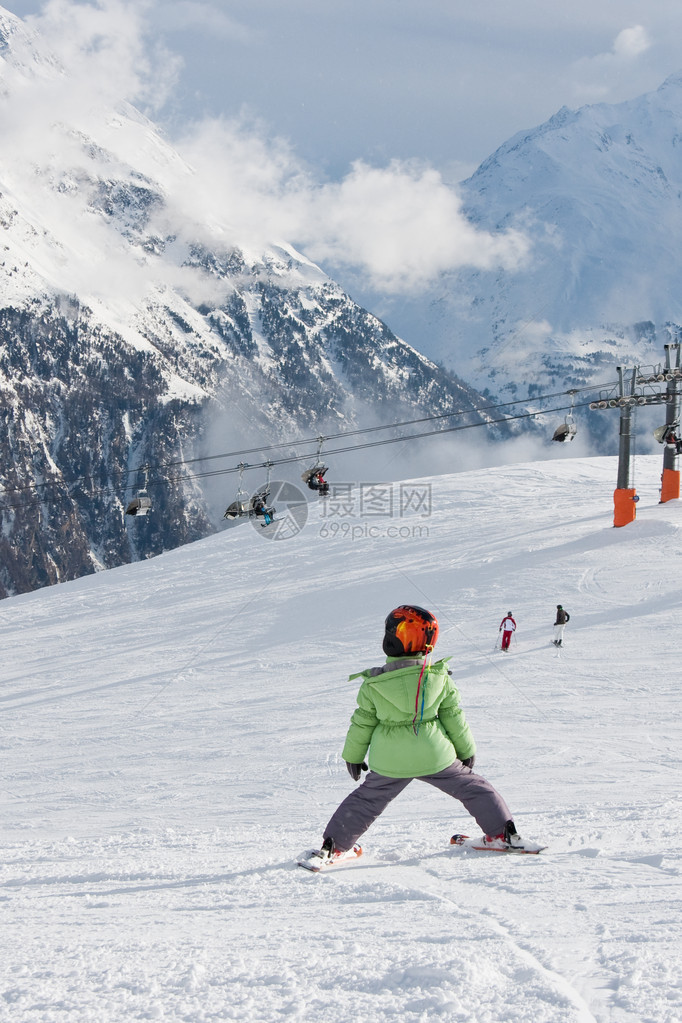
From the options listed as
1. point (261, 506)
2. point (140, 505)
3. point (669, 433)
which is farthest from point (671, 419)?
point (140, 505)

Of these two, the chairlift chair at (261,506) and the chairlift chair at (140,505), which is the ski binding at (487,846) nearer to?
the chairlift chair at (261,506)

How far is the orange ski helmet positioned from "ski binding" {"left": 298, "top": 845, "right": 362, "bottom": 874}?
1.29m

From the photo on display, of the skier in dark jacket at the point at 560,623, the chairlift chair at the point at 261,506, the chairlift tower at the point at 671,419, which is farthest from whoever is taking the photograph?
the chairlift tower at the point at 671,419

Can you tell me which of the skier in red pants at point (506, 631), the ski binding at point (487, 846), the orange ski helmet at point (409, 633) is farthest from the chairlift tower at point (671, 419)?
the orange ski helmet at point (409, 633)

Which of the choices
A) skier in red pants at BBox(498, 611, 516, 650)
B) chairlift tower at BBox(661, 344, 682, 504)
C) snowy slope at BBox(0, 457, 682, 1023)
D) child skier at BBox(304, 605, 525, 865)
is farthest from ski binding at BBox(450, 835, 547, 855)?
chairlift tower at BBox(661, 344, 682, 504)

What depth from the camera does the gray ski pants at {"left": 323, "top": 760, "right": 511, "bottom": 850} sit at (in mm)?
5426

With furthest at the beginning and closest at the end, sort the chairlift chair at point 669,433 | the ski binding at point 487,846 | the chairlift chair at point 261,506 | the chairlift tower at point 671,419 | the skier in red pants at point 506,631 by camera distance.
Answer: the chairlift tower at point 671,419 < the chairlift chair at point 669,433 < the chairlift chair at point 261,506 < the skier in red pants at point 506,631 < the ski binding at point 487,846

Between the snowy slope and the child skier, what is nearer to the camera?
the snowy slope

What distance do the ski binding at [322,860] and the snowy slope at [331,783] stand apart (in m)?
0.09

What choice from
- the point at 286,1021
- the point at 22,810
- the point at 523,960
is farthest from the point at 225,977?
the point at 22,810

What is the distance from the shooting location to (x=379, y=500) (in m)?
32.7

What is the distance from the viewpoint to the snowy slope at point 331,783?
135 inches

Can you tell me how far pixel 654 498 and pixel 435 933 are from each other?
86.7 ft

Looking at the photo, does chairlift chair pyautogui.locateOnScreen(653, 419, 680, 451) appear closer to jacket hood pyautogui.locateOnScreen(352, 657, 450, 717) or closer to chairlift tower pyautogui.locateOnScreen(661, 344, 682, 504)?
chairlift tower pyautogui.locateOnScreen(661, 344, 682, 504)
